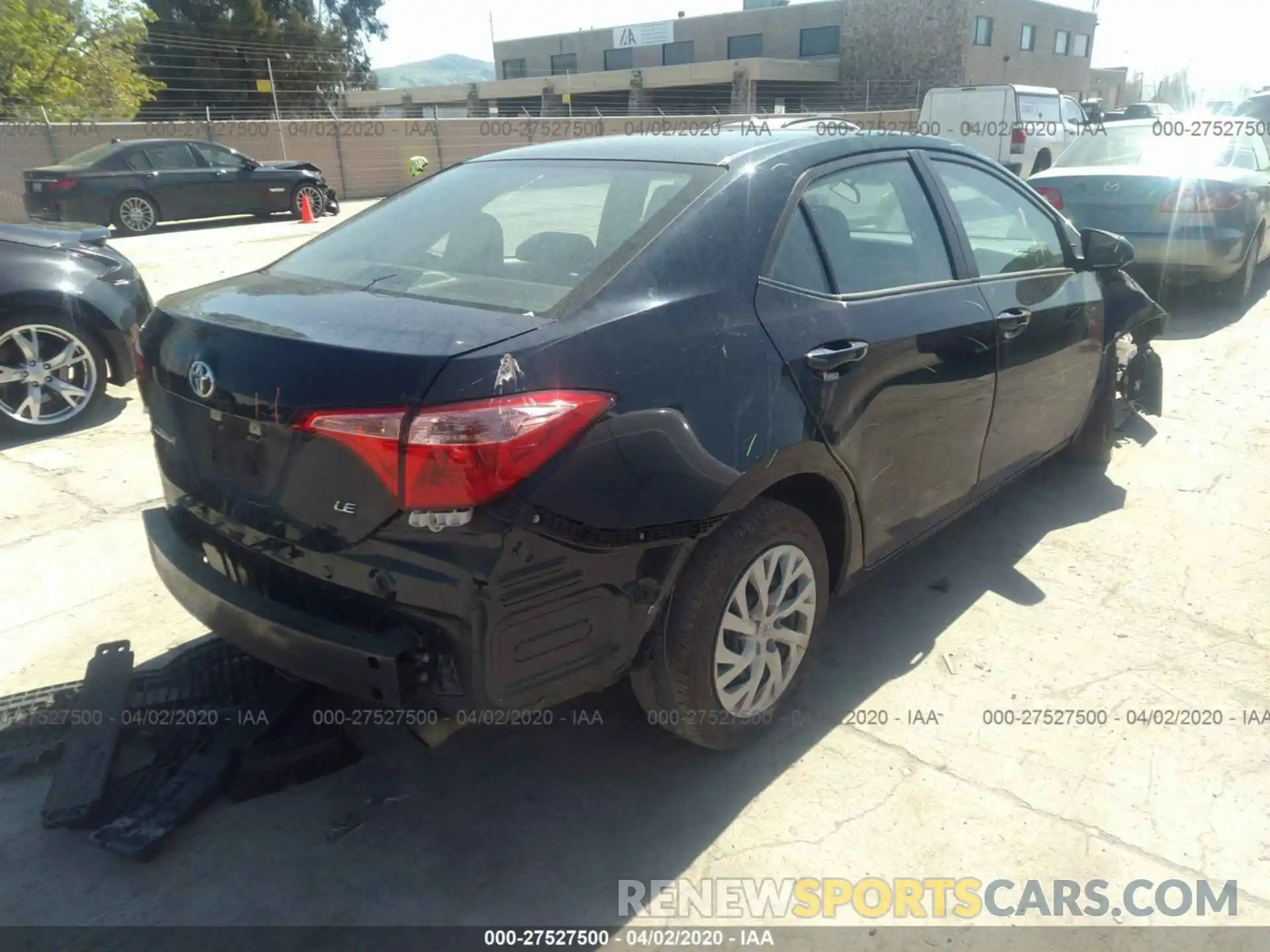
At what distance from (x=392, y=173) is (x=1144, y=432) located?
2240 centimetres

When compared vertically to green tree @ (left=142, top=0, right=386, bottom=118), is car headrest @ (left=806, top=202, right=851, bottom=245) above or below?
below

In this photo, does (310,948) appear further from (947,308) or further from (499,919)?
(947,308)

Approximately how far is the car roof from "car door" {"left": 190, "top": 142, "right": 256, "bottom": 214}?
14760 mm

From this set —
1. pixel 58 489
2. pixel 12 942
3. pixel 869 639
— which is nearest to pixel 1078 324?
pixel 869 639

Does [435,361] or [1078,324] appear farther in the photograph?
[1078,324]

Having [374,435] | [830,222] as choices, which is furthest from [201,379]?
[830,222]

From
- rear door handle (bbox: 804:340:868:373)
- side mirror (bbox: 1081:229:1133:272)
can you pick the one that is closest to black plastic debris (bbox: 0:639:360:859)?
rear door handle (bbox: 804:340:868:373)

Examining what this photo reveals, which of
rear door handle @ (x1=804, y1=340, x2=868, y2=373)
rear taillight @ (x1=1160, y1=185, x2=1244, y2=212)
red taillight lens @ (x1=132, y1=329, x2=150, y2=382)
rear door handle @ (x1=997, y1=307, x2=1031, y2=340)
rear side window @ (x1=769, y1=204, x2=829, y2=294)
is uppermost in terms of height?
rear side window @ (x1=769, y1=204, x2=829, y2=294)

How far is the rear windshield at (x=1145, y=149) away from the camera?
28.0 ft

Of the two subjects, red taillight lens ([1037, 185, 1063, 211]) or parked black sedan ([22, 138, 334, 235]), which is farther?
parked black sedan ([22, 138, 334, 235])

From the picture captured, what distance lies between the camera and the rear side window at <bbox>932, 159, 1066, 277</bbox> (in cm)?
359

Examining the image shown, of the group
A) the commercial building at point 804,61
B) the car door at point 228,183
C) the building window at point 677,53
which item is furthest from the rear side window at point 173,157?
the building window at point 677,53

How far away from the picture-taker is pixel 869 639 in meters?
3.50

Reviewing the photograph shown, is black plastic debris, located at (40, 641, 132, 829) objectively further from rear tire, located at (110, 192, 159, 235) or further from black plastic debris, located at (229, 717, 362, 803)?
rear tire, located at (110, 192, 159, 235)
